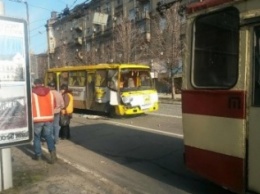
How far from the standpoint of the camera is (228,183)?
5.73 m

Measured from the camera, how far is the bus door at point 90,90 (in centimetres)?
2055

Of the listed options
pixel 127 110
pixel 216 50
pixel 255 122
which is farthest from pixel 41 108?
pixel 127 110

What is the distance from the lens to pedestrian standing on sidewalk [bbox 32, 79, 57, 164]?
8.93 meters

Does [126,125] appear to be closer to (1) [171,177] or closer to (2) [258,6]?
(1) [171,177]

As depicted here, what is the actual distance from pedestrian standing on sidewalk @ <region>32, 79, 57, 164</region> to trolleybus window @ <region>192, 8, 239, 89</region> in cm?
384

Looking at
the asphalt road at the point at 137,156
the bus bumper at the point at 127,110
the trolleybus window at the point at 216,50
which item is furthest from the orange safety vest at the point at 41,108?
the bus bumper at the point at 127,110

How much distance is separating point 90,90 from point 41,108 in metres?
11.9

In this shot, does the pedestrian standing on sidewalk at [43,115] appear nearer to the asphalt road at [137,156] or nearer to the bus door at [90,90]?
the asphalt road at [137,156]

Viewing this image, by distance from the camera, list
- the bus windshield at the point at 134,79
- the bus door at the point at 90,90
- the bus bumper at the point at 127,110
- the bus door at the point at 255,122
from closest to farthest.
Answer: the bus door at the point at 255,122
the bus bumper at the point at 127,110
the bus windshield at the point at 134,79
the bus door at the point at 90,90

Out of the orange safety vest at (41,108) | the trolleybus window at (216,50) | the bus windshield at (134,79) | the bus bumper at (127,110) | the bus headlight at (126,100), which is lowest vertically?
the bus bumper at (127,110)

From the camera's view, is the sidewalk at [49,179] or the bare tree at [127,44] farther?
the bare tree at [127,44]

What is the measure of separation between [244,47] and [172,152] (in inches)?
196

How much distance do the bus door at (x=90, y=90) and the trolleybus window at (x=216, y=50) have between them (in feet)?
47.3

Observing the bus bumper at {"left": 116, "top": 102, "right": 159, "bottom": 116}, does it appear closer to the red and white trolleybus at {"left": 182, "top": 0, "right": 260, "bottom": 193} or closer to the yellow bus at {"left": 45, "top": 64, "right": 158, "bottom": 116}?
the yellow bus at {"left": 45, "top": 64, "right": 158, "bottom": 116}
